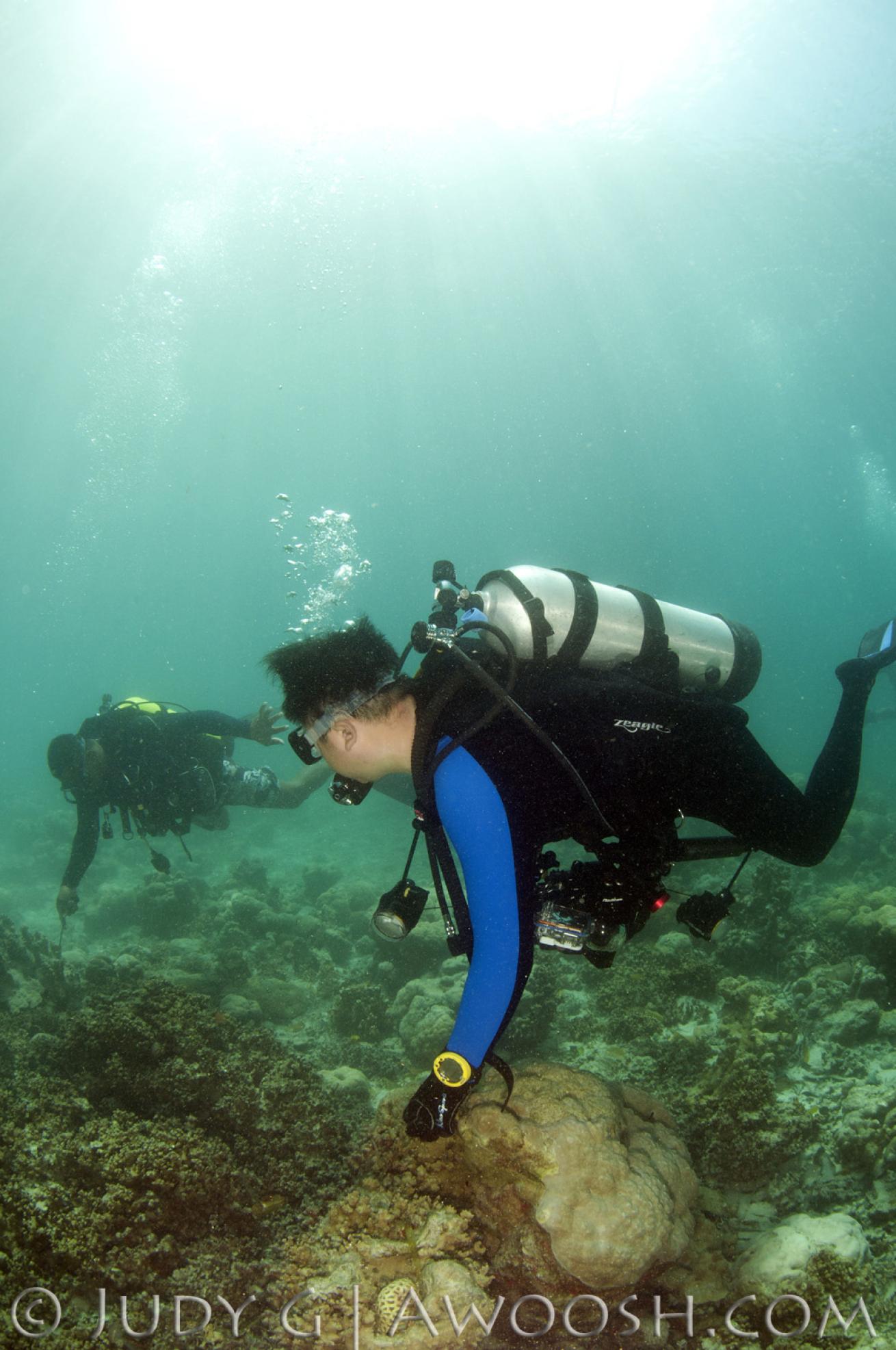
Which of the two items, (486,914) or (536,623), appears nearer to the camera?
(486,914)

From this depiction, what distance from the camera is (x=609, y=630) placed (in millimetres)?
4070

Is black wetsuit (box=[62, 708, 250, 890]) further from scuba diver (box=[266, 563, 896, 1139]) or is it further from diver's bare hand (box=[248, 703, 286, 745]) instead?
scuba diver (box=[266, 563, 896, 1139])

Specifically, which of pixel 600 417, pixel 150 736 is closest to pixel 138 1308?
pixel 150 736

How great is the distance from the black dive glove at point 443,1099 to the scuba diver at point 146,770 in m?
5.91

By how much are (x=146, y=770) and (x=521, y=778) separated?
7.25 meters

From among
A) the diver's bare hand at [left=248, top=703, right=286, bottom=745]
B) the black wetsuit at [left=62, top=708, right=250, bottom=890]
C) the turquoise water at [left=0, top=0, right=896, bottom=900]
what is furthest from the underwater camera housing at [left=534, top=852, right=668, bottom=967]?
the turquoise water at [left=0, top=0, right=896, bottom=900]

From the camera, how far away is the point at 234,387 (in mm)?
62062

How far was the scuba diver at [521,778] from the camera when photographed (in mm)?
2611

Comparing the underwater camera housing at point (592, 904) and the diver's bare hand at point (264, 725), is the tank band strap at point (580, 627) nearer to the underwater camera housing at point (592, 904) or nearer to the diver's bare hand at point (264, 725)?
the underwater camera housing at point (592, 904)

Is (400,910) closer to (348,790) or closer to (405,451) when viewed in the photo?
(348,790)

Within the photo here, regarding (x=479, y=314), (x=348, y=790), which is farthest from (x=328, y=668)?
(x=479, y=314)

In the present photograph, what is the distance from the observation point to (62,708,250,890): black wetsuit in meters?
8.02

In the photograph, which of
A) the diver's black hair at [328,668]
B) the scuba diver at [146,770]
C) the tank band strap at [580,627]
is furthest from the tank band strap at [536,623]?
the scuba diver at [146,770]

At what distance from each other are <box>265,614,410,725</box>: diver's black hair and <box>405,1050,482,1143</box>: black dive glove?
5.44 feet
